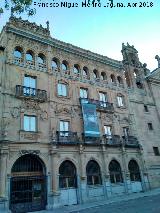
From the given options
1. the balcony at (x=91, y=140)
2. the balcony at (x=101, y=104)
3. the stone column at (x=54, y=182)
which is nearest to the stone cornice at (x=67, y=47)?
the balcony at (x=101, y=104)

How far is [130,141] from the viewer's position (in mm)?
26141

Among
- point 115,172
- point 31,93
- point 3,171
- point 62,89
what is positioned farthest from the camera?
point 62,89

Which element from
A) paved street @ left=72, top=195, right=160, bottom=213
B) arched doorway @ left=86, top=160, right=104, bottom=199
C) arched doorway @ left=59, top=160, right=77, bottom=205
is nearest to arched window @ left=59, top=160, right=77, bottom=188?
arched doorway @ left=59, top=160, right=77, bottom=205

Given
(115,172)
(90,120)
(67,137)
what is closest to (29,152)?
(67,137)

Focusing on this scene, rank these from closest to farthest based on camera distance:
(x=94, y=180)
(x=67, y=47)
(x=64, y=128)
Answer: (x=94, y=180)
(x=64, y=128)
(x=67, y=47)

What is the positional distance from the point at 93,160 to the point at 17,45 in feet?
47.0

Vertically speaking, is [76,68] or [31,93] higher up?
[76,68]

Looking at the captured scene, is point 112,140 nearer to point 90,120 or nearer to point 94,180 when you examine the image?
point 90,120

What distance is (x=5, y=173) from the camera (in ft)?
56.5

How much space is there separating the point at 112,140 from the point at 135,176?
203 inches

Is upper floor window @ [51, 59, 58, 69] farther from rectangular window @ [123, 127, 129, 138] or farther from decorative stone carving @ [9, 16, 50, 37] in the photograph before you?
rectangular window @ [123, 127, 129, 138]

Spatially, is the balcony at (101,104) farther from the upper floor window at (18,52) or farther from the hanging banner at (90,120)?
the upper floor window at (18,52)

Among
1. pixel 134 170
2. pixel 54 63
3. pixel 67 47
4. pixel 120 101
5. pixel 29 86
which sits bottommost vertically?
pixel 134 170

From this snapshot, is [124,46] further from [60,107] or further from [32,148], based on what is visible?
[32,148]
